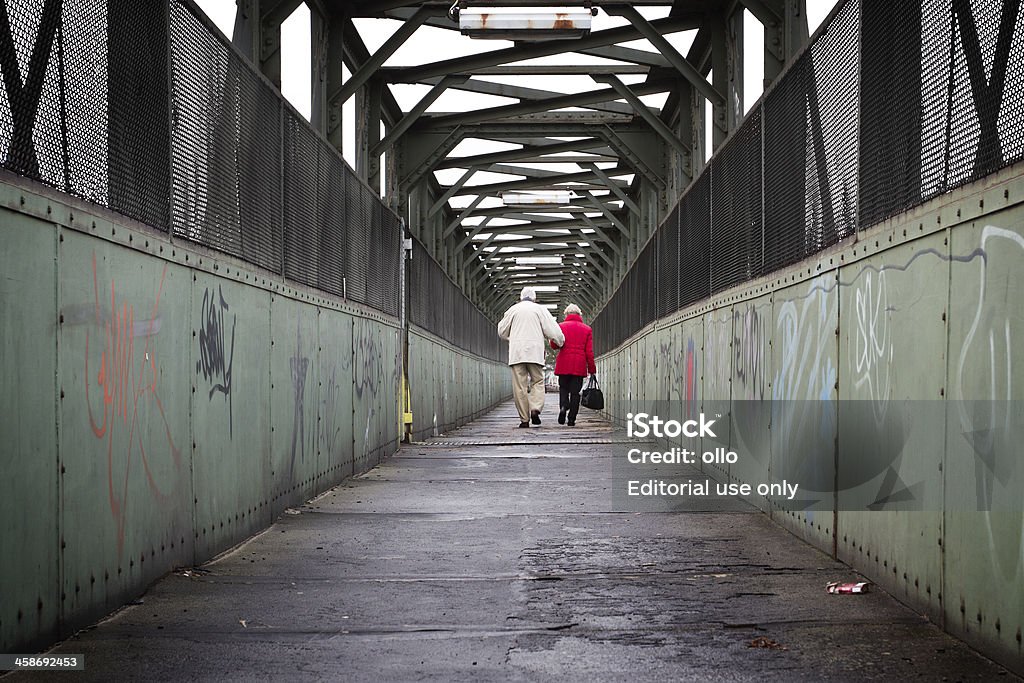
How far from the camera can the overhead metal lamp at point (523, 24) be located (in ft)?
39.9

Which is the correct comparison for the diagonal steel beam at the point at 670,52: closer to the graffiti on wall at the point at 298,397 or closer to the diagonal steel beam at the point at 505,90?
the diagonal steel beam at the point at 505,90

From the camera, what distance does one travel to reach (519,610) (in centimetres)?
499

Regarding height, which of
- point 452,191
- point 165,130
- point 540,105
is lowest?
point 165,130

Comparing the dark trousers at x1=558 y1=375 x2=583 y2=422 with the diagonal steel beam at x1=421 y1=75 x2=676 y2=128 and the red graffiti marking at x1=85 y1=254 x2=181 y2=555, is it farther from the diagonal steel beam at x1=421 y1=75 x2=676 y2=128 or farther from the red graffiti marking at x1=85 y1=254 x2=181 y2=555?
the red graffiti marking at x1=85 y1=254 x2=181 y2=555

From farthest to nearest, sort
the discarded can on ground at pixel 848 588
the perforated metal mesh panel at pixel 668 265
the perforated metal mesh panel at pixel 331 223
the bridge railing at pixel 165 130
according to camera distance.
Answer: the perforated metal mesh panel at pixel 668 265 < the perforated metal mesh panel at pixel 331 223 < the discarded can on ground at pixel 848 588 < the bridge railing at pixel 165 130

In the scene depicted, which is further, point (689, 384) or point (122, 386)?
point (689, 384)

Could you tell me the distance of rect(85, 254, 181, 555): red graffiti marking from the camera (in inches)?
182

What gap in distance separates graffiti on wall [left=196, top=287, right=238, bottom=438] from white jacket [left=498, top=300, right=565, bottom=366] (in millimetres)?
12592

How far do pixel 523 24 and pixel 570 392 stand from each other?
30.3 feet

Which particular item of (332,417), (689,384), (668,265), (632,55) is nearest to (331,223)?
(332,417)

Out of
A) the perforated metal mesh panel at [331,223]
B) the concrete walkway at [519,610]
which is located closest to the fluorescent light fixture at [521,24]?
the perforated metal mesh panel at [331,223]

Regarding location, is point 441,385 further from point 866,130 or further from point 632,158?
point 866,130

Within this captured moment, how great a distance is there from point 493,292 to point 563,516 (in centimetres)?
4273

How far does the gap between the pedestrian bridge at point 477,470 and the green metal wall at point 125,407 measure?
0.8 inches
